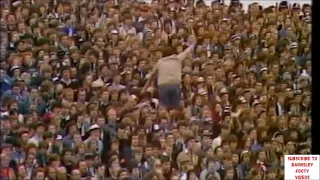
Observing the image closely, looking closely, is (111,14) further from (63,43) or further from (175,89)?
(175,89)

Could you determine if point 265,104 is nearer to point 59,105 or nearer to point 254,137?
point 254,137

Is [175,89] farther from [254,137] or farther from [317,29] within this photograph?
[317,29]

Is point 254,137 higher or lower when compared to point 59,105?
lower

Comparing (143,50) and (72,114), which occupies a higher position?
(143,50)

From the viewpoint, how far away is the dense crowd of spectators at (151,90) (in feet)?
9.52

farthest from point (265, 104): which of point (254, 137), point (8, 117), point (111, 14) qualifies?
point (8, 117)

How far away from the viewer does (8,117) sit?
2885 millimetres

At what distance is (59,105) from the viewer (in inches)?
115

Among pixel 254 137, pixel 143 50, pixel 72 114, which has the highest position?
pixel 143 50

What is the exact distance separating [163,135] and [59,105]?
1.56 ft

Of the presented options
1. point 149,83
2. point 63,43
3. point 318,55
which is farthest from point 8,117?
point 318,55

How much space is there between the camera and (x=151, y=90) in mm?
2953

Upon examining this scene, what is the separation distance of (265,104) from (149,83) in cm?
53

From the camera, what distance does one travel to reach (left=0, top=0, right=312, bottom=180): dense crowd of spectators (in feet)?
9.52
